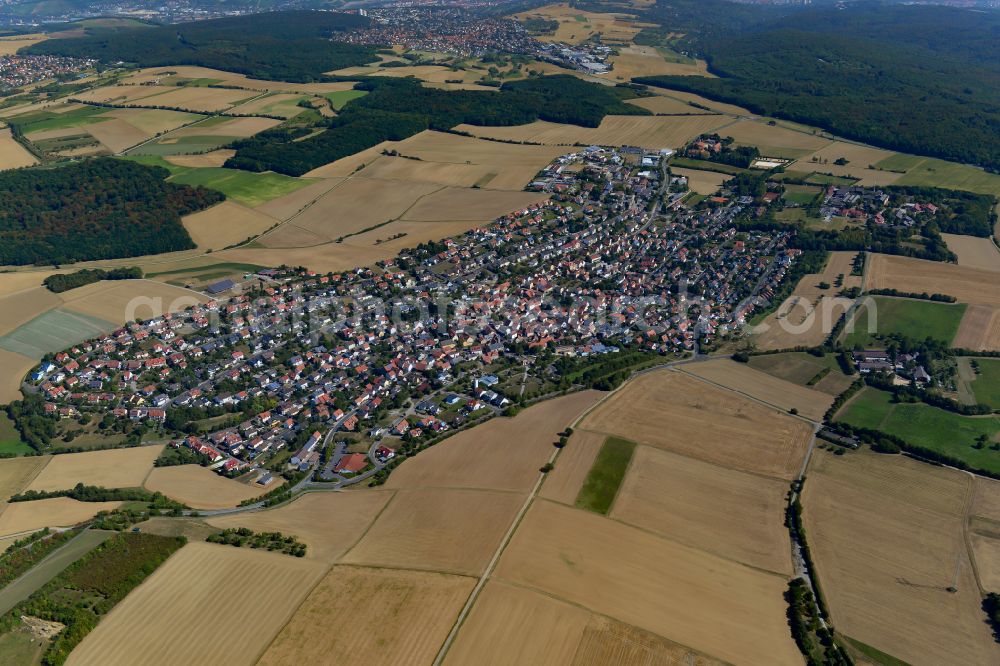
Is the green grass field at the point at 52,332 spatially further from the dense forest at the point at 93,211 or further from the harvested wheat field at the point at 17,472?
the harvested wheat field at the point at 17,472

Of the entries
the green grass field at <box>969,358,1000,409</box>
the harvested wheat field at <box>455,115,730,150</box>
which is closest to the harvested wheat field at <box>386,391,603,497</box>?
the green grass field at <box>969,358,1000,409</box>

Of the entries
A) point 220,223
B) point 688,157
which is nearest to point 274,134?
point 220,223

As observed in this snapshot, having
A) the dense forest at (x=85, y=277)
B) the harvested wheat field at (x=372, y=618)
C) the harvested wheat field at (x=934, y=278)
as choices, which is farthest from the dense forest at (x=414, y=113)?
the harvested wheat field at (x=372, y=618)

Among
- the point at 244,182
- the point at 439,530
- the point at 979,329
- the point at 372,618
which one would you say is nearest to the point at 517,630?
the point at 372,618

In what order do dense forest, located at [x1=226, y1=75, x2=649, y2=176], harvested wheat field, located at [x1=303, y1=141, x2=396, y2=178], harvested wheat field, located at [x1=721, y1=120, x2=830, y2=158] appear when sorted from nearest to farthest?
harvested wheat field, located at [x1=303, y1=141, x2=396, y2=178], dense forest, located at [x1=226, y1=75, x2=649, y2=176], harvested wheat field, located at [x1=721, y1=120, x2=830, y2=158]

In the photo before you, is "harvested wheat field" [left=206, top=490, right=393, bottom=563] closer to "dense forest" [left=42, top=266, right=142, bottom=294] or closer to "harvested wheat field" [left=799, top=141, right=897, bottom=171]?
"dense forest" [left=42, top=266, right=142, bottom=294]

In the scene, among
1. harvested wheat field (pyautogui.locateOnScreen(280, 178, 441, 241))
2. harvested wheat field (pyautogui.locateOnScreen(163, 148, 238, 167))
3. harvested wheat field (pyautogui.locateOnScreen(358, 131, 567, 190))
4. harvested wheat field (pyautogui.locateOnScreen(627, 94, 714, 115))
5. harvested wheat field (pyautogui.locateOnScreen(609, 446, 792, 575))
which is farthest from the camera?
harvested wheat field (pyautogui.locateOnScreen(627, 94, 714, 115))

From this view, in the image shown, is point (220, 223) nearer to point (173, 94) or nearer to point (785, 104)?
point (173, 94)
